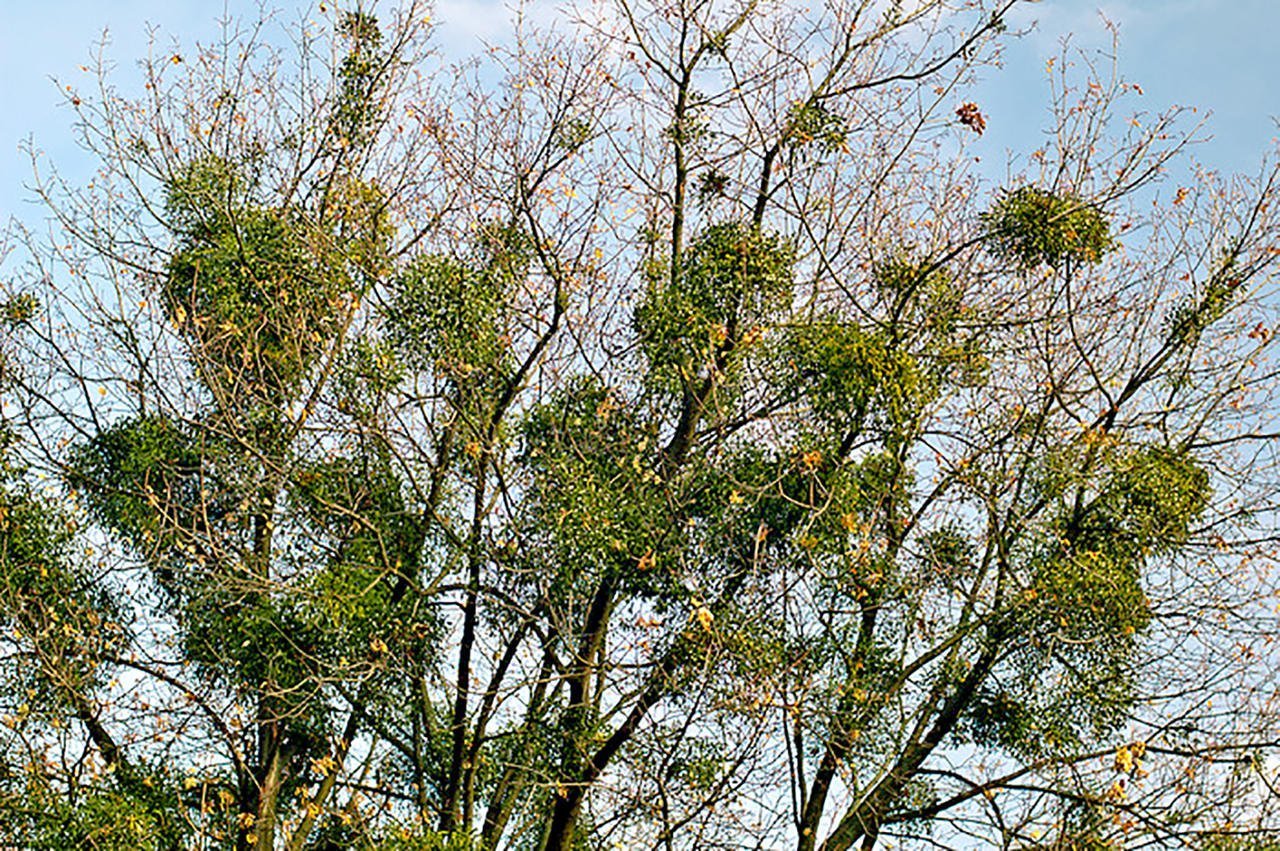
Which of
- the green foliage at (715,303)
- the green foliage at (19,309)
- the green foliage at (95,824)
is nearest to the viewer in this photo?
the green foliage at (95,824)

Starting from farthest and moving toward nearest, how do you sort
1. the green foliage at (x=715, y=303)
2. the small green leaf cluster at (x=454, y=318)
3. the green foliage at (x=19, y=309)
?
the green foliage at (x=19, y=309) < the small green leaf cluster at (x=454, y=318) < the green foliage at (x=715, y=303)

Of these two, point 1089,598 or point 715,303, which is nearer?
point 1089,598

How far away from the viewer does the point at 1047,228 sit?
10055 mm

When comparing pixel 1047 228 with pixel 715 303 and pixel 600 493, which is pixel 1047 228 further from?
pixel 600 493

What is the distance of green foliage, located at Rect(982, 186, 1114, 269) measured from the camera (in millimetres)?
10047

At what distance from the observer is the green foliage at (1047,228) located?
33.0 feet

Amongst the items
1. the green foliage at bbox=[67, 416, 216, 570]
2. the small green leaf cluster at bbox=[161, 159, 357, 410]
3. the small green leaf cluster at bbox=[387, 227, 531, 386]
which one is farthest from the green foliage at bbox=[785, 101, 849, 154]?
the green foliage at bbox=[67, 416, 216, 570]

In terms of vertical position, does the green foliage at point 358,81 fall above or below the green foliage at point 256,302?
above

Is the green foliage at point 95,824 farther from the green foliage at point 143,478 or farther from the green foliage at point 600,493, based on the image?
the green foliage at point 600,493

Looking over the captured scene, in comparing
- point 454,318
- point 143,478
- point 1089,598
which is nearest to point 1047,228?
point 1089,598

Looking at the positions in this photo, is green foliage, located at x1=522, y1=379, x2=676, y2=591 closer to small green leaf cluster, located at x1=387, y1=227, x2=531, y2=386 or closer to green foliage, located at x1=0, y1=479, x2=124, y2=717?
small green leaf cluster, located at x1=387, y1=227, x2=531, y2=386

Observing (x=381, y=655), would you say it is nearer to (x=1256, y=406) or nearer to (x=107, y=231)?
(x=107, y=231)

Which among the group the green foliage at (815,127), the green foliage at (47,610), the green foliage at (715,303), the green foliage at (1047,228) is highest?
the green foliage at (815,127)

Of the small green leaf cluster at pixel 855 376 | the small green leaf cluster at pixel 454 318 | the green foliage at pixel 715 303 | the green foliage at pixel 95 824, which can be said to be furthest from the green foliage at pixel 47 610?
the small green leaf cluster at pixel 855 376
